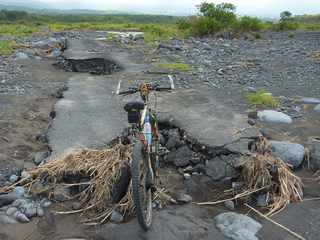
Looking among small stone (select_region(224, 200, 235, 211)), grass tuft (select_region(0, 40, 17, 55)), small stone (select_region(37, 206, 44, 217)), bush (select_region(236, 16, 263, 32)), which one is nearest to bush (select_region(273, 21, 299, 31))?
bush (select_region(236, 16, 263, 32))

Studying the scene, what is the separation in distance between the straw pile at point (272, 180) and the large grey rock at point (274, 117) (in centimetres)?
207

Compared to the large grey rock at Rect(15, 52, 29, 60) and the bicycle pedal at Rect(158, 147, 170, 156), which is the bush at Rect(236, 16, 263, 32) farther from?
the bicycle pedal at Rect(158, 147, 170, 156)

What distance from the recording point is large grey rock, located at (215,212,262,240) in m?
3.49

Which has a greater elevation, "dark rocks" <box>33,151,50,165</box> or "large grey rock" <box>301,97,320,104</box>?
"large grey rock" <box>301,97,320,104</box>

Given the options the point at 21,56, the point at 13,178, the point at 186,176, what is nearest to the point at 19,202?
the point at 13,178

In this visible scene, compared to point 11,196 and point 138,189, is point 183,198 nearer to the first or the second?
point 138,189

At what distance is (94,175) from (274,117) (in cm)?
327

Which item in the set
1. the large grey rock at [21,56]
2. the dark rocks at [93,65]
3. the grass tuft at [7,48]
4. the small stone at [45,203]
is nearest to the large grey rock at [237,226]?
the small stone at [45,203]

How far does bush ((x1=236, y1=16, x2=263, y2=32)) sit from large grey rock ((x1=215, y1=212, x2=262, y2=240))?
1881 cm

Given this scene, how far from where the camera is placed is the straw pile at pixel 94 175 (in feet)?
12.6

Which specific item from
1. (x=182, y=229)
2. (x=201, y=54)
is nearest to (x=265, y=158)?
(x=182, y=229)

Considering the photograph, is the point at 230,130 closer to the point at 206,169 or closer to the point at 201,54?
the point at 206,169

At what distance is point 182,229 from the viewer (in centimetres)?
360

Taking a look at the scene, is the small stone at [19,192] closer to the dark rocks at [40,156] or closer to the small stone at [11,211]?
the small stone at [11,211]
